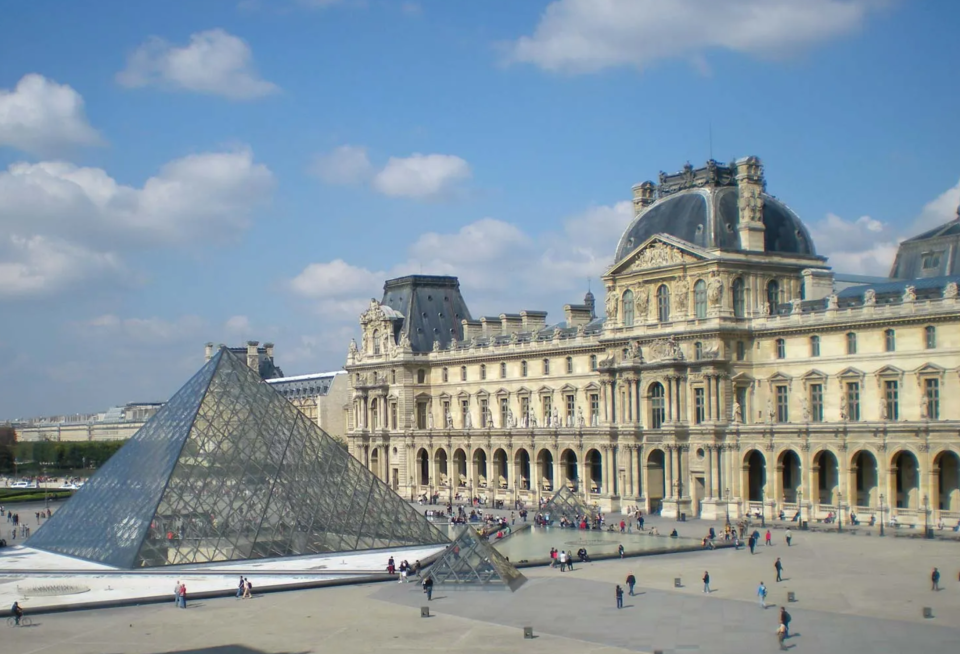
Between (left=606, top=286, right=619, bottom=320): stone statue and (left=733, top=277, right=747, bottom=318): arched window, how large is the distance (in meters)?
7.19

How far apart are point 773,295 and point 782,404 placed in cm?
576

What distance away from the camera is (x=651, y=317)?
6219cm

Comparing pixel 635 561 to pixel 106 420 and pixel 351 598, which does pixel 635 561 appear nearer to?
pixel 351 598

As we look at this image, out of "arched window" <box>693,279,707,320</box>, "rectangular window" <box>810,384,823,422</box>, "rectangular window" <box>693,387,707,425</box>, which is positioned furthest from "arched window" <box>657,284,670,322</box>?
"rectangular window" <box>810,384,823,422</box>

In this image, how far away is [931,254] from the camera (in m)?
58.7

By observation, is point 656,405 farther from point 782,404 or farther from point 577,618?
point 577,618

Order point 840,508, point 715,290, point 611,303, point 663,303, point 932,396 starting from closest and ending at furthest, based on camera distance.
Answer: point 932,396
point 840,508
point 715,290
point 663,303
point 611,303

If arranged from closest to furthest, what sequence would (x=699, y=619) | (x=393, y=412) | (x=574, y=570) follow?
(x=699, y=619)
(x=574, y=570)
(x=393, y=412)

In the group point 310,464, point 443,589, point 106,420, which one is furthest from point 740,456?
point 106,420

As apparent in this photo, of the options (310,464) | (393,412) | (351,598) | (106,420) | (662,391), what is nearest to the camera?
(351,598)

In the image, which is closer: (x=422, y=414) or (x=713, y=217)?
(x=713, y=217)

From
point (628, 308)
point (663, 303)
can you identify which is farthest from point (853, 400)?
point (628, 308)

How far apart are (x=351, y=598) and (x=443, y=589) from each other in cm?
296

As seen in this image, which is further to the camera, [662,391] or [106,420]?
[106,420]
